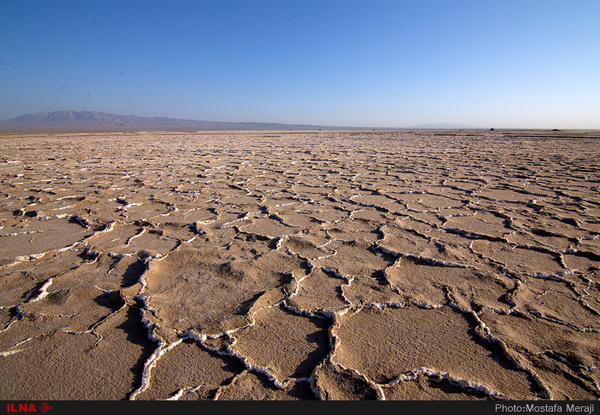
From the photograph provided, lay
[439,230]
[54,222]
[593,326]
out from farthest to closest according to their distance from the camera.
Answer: [54,222] < [439,230] < [593,326]

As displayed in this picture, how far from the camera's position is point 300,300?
171cm

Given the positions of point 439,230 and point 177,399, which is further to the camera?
point 439,230

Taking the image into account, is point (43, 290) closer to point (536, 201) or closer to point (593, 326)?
point (593, 326)

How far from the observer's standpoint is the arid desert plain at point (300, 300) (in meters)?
1.19

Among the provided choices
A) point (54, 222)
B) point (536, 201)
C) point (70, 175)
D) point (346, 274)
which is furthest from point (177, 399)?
point (70, 175)

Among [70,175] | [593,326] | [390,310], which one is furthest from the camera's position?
[70,175]

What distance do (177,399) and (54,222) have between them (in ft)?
8.69

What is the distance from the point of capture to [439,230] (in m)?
2.74

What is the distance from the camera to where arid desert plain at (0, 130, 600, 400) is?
3.91 feet

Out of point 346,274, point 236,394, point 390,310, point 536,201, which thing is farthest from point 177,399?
point 536,201

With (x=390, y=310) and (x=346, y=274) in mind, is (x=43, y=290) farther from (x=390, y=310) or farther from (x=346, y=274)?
(x=390, y=310)

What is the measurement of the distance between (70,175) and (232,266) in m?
4.81

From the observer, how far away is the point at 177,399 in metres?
1.11
